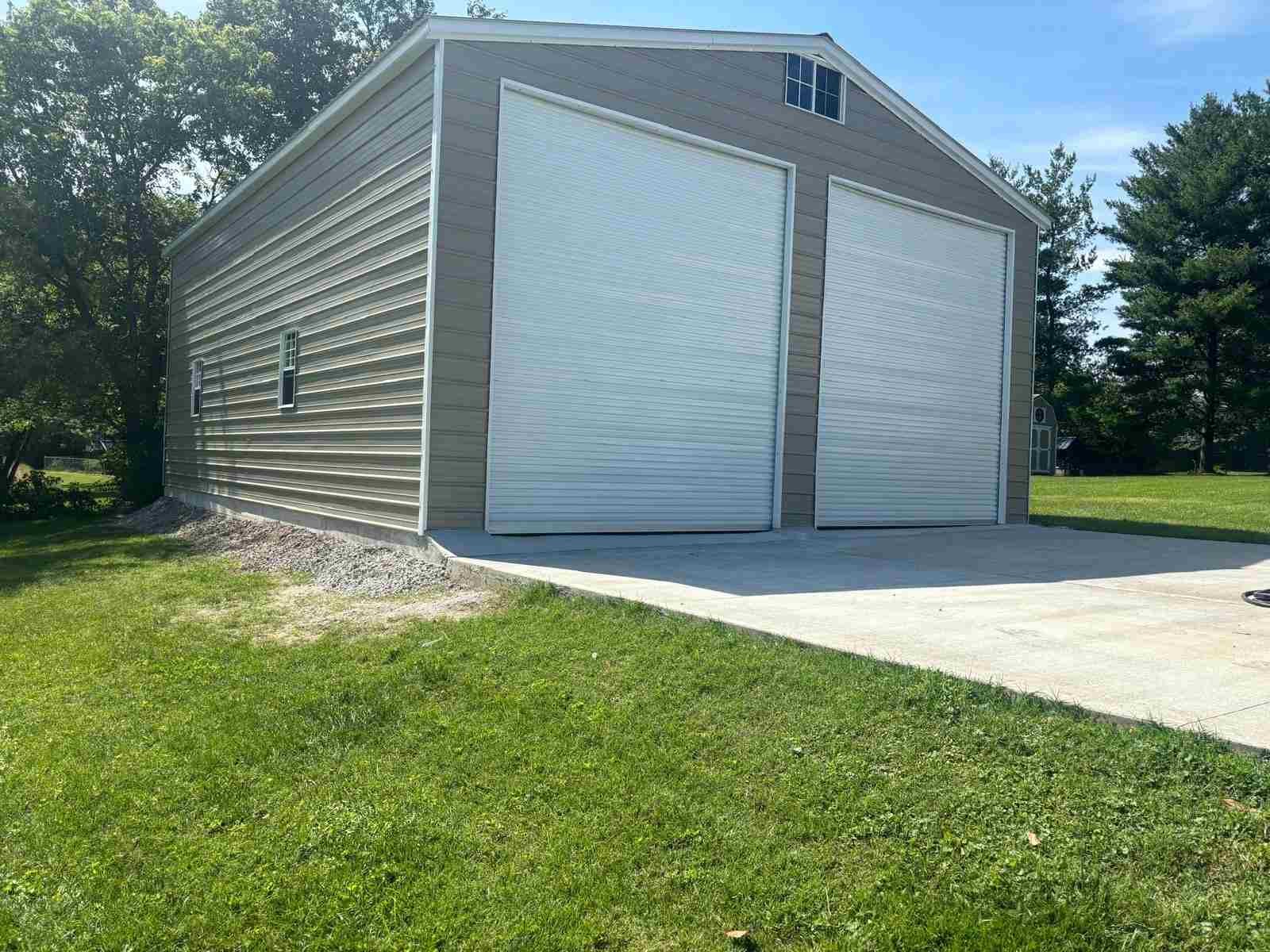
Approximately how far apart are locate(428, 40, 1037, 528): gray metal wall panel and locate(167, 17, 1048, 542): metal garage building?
30 millimetres

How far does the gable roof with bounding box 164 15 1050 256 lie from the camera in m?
9.30

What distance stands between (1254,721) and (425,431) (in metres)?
7.19

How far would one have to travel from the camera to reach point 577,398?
10.3 metres

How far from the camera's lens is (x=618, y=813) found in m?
3.47

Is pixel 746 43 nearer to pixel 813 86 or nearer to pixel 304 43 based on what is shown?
pixel 813 86

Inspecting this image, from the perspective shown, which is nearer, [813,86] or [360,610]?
[360,610]

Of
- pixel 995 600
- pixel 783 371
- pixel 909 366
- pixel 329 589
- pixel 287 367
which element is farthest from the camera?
pixel 909 366

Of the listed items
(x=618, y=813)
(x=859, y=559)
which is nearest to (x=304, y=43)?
(x=859, y=559)

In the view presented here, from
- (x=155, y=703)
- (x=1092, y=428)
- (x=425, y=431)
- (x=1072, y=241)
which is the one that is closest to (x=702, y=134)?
(x=425, y=431)

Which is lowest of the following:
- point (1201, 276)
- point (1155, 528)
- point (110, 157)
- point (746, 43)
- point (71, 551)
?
point (71, 551)

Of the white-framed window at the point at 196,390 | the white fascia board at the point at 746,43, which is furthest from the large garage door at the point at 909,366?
the white-framed window at the point at 196,390

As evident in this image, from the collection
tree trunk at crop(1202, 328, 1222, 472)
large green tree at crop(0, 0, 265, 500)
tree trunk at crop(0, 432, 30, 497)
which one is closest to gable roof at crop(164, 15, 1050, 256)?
large green tree at crop(0, 0, 265, 500)

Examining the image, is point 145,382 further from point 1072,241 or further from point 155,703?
Result: point 1072,241

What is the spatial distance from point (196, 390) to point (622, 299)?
33.0 ft
